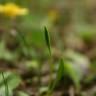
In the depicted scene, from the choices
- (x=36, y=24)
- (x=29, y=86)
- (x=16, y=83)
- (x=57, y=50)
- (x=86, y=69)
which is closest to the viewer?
(x=16, y=83)

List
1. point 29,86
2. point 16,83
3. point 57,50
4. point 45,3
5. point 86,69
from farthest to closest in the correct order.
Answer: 1. point 45,3
2. point 57,50
3. point 86,69
4. point 29,86
5. point 16,83

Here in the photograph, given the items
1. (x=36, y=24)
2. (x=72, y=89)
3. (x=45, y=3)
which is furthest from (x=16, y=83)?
→ (x=45, y=3)

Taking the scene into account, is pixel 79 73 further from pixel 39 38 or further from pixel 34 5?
pixel 34 5

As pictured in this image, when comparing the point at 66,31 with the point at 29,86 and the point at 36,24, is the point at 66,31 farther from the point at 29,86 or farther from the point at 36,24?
the point at 29,86

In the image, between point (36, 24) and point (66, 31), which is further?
point (66, 31)

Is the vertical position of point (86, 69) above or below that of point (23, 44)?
below

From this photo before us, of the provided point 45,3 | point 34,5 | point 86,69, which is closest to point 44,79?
point 86,69
